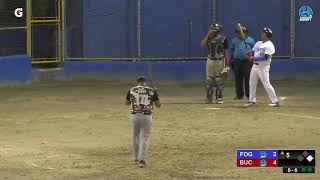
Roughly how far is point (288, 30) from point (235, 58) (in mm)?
4068

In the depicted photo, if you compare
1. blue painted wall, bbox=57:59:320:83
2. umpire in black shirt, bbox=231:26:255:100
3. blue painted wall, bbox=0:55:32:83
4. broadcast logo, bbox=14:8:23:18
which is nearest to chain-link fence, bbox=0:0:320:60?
broadcast logo, bbox=14:8:23:18

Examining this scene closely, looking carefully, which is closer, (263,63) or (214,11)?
(263,63)

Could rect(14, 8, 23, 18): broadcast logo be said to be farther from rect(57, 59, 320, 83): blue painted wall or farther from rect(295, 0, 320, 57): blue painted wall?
rect(295, 0, 320, 57): blue painted wall

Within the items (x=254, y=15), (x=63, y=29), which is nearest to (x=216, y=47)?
(x=254, y=15)

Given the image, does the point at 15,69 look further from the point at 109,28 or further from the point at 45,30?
the point at 109,28

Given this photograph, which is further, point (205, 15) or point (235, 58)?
point (205, 15)

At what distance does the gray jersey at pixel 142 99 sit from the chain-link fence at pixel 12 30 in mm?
11189

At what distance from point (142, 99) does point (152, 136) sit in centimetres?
240

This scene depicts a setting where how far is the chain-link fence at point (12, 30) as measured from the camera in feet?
66.3

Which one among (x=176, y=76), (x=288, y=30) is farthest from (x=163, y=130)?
(x=288, y=30)

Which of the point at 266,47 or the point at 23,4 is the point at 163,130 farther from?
the point at 23,4

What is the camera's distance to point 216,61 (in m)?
15.7

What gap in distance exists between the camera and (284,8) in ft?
66.6

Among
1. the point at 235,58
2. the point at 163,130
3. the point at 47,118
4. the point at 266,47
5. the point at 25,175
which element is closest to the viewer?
the point at 25,175
